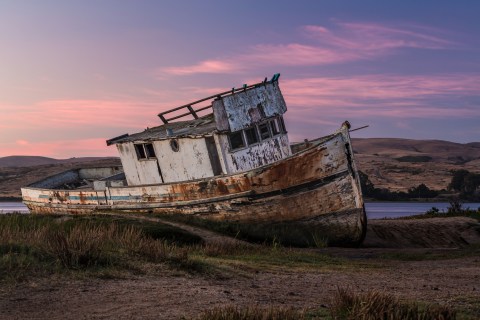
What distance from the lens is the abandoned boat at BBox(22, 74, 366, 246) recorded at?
59.2 ft

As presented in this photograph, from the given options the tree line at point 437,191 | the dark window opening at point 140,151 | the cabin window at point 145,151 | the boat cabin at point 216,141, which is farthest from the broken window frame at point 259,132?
the tree line at point 437,191

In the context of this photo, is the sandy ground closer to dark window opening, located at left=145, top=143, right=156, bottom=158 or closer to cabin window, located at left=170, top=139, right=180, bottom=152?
cabin window, located at left=170, top=139, right=180, bottom=152

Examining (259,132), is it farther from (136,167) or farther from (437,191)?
(437,191)

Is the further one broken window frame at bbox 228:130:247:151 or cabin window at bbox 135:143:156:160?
cabin window at bbox 135:143:156:160

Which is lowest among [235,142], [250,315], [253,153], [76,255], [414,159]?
[414,159]

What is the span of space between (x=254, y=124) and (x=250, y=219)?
3682 mm

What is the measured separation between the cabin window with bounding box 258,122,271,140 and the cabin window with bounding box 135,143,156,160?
13.3ft

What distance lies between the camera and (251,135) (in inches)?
821

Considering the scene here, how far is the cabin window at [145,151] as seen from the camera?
22.0 meters

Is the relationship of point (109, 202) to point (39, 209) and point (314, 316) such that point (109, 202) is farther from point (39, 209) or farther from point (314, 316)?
point (314, 316)

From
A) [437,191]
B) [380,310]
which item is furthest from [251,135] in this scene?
[437,191]

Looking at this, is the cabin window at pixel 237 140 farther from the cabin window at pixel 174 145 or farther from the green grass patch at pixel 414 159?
the green grass patch at pixel 414 159

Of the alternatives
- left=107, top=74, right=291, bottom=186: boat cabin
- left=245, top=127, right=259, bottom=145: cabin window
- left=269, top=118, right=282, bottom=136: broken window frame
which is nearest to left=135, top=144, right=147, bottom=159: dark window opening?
left=107, top=74, right=291, bottom=186: boat cabin

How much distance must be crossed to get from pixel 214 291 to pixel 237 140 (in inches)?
481
